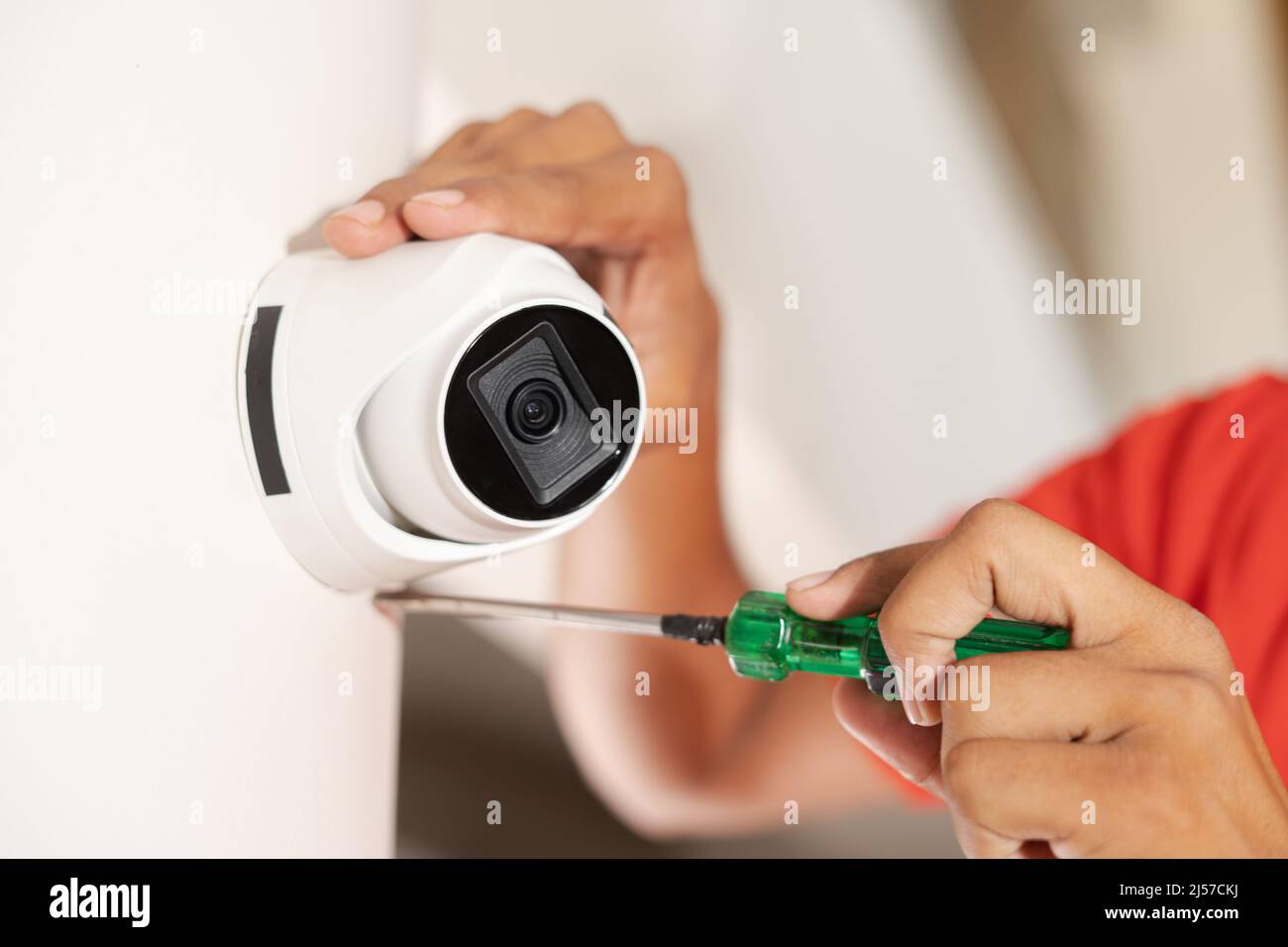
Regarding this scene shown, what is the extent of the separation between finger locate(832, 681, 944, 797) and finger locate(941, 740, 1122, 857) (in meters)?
0.09

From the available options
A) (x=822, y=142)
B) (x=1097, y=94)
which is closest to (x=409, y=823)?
(x=822, y=142)

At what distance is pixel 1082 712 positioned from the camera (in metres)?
0.32

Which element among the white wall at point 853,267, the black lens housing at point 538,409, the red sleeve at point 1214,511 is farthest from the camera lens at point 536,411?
the white wall at point 853,267

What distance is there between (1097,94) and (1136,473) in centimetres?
56

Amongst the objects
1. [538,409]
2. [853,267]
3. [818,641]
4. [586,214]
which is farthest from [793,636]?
[853,267]

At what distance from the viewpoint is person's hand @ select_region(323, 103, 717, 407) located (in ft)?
1.24

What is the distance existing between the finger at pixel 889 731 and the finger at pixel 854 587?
0.06 m

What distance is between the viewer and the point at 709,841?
917 mm

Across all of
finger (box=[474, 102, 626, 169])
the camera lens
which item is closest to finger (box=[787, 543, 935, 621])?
the camera lens

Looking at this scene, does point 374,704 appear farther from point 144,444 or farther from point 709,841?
point 709,841

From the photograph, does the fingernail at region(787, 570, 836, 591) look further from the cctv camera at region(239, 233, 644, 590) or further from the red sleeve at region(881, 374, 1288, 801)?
the red sleeve at region(881, 374, 1288, 801)

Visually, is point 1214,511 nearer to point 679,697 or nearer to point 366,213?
point 679,697

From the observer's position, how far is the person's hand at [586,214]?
0.38m

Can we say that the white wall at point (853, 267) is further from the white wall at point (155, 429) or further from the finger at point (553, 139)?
the white wall at point (155, 429)
